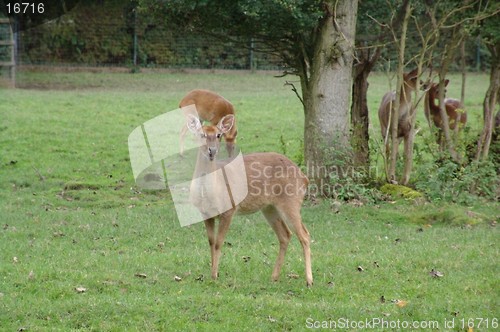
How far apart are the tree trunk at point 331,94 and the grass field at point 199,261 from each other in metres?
0.78

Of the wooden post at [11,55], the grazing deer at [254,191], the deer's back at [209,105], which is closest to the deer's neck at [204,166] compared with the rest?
the grazing deer at [254,191]

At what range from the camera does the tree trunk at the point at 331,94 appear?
1247 cm

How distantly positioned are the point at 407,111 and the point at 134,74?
13.4m

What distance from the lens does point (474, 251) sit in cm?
922

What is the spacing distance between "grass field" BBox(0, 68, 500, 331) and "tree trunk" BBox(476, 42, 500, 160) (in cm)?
141

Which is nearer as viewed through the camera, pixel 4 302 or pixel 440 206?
pixel 4 302

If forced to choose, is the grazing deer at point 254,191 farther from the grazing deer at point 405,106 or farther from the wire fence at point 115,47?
the wire fence at point 115,47

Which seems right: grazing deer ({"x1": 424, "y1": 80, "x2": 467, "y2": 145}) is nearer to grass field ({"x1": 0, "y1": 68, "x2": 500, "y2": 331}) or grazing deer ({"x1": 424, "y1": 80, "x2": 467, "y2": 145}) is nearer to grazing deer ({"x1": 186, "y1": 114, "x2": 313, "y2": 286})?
grass field ({"x1": 0, "y1": 68, "x2": 500, "y2": 331})

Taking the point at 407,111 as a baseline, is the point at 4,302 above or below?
below

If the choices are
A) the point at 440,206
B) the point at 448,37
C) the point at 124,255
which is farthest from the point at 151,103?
the point at 124,255

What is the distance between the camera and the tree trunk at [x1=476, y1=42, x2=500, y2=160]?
13156 mm

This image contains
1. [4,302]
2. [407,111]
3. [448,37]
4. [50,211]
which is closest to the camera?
[4,302]

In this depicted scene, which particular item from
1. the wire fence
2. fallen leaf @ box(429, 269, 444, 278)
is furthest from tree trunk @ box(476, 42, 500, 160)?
the wire fence

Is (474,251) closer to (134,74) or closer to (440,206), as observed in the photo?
(440,206)
